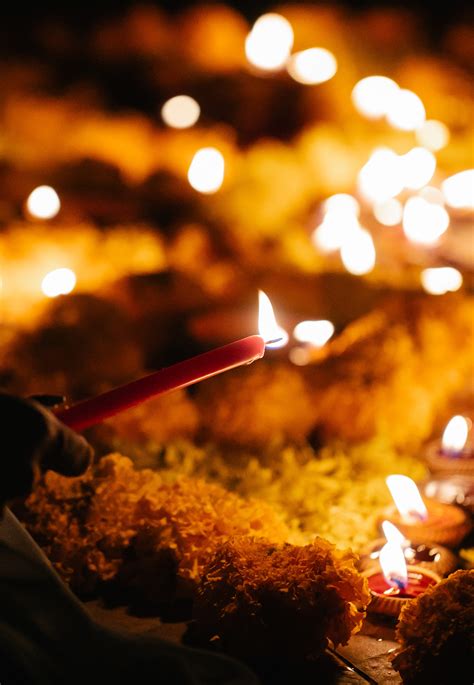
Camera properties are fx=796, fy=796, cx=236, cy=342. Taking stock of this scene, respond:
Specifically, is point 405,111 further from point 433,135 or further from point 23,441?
point 23,441

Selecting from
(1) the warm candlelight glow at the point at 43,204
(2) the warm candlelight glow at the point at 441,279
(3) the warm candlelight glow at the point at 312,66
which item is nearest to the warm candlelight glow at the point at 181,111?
(3) the warm candlelight glow at the point at 312,66

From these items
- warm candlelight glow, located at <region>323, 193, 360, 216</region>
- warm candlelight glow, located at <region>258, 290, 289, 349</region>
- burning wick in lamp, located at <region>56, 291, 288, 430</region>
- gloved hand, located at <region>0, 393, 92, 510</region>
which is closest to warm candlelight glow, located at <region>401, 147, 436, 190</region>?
warm candlelight glow, located at <region>323, 193, 360, 216</region>

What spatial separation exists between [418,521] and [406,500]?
0.23ft

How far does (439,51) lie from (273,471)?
685 centimetres

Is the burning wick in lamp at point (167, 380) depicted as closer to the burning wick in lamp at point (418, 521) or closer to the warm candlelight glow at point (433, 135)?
the burning wick in lamp at point (418, 521)

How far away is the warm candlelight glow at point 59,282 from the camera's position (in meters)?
4.67

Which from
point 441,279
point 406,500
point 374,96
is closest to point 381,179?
point 441,279

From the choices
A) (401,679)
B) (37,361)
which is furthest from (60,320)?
(401,679)

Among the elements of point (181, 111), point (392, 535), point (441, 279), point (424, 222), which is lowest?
point (392, 535)

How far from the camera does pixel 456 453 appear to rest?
2.89 metres

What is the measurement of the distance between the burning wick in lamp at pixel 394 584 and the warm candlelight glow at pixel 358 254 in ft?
8.93

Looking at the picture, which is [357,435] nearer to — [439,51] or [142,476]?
[142,476]

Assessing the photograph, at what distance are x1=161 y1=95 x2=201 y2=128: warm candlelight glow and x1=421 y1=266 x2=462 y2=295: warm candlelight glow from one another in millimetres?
3391

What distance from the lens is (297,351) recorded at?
3.80m
